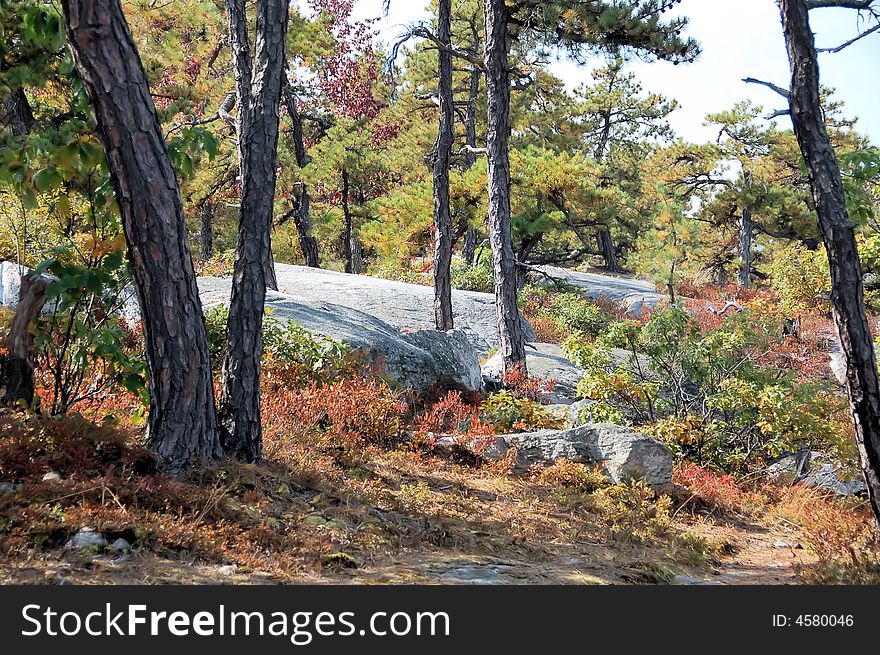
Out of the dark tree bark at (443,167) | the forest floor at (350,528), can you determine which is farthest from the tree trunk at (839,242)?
the dark tree bark at (443,167)

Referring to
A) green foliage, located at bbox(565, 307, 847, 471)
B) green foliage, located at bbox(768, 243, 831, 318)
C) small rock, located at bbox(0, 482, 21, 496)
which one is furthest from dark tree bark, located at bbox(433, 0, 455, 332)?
small rock, located at bbox(0, 482, 21, 496)

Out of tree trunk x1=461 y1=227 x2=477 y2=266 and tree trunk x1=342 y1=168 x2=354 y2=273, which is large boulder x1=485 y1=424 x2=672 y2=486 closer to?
tree trunk x1=461 y1=227 x2=477 y2=266

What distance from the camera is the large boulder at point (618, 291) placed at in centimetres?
2361

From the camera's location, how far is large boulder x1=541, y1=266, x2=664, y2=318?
77.5 feet

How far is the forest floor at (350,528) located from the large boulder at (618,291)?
1556 cm

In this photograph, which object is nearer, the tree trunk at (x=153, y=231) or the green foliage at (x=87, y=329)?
the tree trunk at (x=153, y=231)

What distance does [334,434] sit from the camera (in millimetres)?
7410

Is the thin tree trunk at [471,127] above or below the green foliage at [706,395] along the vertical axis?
above

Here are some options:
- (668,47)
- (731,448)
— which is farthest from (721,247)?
(731,448)

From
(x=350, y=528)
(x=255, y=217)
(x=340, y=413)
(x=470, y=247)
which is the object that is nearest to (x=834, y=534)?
(x=350, y=528)

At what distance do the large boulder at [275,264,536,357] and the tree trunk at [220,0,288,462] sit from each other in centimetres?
835

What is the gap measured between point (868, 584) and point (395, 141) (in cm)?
2294

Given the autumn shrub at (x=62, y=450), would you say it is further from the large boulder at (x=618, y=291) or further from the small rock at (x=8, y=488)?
the large boulder at (x=618, y=291)

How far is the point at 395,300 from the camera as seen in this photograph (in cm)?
1614
